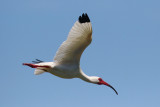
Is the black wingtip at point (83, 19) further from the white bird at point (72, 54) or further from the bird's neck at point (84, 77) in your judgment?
the bird's neck at point (84, 77)

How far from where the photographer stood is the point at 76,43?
16.3 metres

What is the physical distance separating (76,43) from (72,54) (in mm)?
638

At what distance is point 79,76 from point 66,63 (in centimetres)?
89

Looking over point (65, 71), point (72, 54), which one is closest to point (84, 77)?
point (65, 71)

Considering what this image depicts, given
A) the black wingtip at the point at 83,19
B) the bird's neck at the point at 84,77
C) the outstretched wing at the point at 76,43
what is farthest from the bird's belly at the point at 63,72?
the black wingtip at the point at 83,19

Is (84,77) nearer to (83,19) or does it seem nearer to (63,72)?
(63,72)

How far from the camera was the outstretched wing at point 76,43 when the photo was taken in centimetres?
1590

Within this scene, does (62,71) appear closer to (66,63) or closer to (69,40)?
(66,63)

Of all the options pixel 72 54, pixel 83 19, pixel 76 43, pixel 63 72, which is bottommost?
pixel 63 72

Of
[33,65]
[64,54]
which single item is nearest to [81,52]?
[64,54]

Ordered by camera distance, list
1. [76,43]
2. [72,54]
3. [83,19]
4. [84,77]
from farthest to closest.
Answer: [84,77] → [72,54] → [76,43] → [83,19]

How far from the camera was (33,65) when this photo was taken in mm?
16297

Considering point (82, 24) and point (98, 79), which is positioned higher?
point (82, 24)

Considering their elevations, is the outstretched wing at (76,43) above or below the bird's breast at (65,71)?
above
